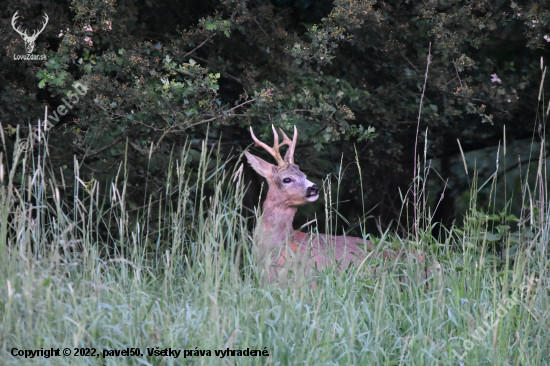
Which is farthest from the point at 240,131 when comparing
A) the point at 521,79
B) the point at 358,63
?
the point at 521,79

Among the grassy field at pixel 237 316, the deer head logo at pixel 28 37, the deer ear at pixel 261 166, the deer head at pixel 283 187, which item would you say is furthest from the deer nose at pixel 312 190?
the deer head logo at pixel 28 37

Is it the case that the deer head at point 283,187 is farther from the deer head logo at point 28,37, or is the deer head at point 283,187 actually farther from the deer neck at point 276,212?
the deer head logo at point 28,37

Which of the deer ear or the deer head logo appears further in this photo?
the deer ear

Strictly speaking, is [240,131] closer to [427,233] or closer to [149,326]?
[427,233]

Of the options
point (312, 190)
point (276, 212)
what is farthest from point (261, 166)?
point (312, 190)

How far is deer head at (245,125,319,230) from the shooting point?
593 cm

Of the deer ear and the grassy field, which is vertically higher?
the deer ear

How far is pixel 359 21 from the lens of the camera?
5.26m

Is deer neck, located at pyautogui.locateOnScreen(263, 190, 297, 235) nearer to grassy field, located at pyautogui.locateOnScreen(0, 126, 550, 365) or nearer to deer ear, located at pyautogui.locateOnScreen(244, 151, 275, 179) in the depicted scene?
deer ear, located at pyautogui.locateOnScreen(244, 151, 275, 179)

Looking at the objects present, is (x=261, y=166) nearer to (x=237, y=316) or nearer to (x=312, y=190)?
(x=312, y=190)

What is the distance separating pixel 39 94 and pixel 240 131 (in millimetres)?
2031

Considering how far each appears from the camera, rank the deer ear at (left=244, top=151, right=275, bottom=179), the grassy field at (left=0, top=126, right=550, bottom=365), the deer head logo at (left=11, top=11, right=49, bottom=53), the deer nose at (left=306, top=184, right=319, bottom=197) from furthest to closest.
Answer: the deer ear at (left=244, top=151, right=275, bottom=179), the deer nose at (left=306, top=184, right=319, bottom=197), the deer head logo at (left=11, top=11, right=49, bottom=53), the grassy field at (left=0, top=126, right=550, bottom=365)

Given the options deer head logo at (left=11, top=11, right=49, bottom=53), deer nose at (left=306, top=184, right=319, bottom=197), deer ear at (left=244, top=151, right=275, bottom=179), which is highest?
deer head logo at (left=11, top=11, right=49, bottom=53)

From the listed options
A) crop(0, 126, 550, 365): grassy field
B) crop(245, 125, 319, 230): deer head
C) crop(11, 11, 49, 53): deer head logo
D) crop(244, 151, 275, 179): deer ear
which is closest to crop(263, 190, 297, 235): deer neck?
crop(245, 125, 319, 230): deer head
